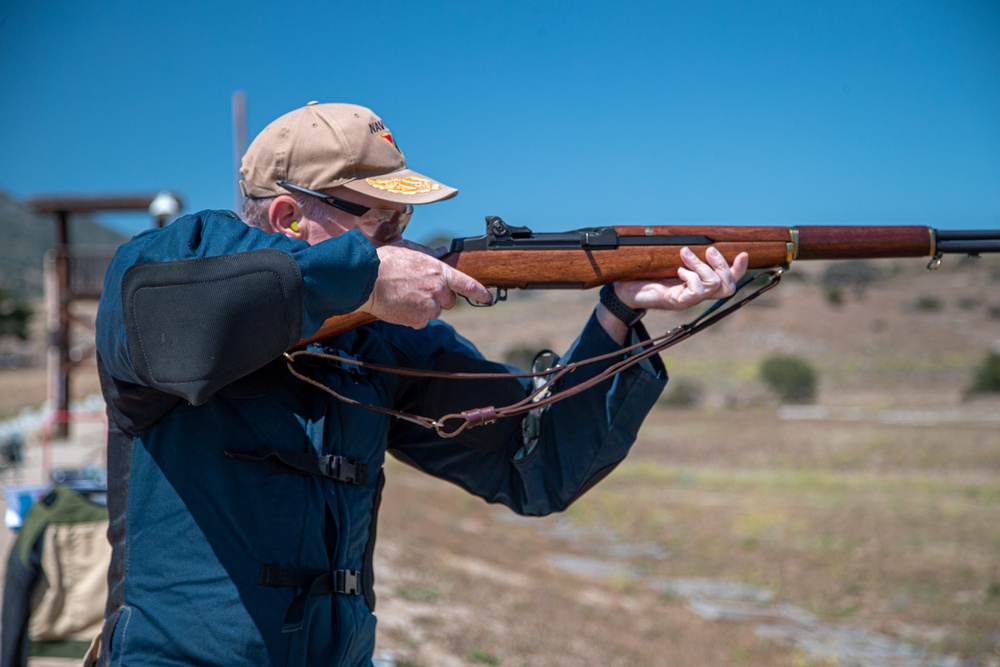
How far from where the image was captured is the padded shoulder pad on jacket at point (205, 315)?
1.99 metres

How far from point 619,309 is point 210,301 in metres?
1.34

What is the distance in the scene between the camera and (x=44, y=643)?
3768 mm

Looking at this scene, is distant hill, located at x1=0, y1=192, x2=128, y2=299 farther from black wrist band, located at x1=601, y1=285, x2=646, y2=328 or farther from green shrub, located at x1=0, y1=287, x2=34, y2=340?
black wrist band, located at x1=601, y1=285, x2=646, y2=328

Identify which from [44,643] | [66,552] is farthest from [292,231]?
[44,643]

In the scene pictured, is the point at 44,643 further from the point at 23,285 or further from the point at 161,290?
the point at 23,285

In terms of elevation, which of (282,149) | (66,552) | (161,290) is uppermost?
(282,149)

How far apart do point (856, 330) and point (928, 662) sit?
48254 millimetres

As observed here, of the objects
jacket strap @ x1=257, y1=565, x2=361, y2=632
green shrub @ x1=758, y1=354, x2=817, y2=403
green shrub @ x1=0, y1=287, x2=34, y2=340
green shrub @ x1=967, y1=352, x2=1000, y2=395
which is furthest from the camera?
green shrub @ x1=0, y1=287, x2=34, y2=340

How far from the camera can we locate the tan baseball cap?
2.46 metres

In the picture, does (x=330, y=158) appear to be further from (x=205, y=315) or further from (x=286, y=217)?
(x=205, y=315)

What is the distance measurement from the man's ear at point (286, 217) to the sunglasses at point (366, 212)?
48 mm

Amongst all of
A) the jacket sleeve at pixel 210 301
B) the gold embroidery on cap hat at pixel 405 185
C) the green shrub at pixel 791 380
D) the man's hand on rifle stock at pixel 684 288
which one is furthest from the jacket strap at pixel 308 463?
the green shrub at pixel 791 380

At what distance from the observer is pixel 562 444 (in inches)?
114

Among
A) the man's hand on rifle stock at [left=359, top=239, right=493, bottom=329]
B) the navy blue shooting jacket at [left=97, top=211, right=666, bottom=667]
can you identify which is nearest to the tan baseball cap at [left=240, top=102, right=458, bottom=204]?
the man's hand on rifle stock at [left=359, top=239, right=493, bottom=329]
